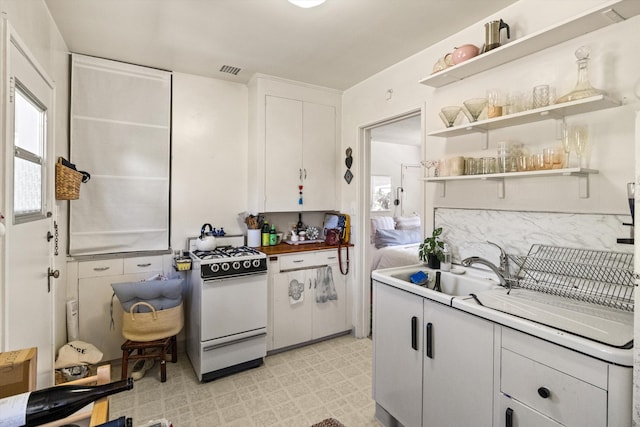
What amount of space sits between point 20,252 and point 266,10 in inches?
75.6

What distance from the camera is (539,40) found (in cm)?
177

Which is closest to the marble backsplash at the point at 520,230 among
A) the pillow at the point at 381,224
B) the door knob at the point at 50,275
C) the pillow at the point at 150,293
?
the pillow at the point at 150,293

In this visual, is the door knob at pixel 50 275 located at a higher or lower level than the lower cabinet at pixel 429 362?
higher

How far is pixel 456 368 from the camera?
1.63 metres

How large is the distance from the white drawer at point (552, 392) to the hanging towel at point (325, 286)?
6.69 ft

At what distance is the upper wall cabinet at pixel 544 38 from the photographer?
149cm

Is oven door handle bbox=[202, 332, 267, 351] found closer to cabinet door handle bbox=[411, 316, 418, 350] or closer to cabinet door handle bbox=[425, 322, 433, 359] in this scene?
cabinet door handle bbox=[411, 316, 418, 350]

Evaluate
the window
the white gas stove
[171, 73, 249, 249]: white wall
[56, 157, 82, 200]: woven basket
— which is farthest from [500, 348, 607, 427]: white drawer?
[56, 157, 82, 200]: woven basket

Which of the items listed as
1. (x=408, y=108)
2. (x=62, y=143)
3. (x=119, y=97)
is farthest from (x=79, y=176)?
(x=408, y=108)

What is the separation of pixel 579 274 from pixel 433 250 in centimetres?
87

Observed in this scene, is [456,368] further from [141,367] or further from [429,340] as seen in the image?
[141,367]

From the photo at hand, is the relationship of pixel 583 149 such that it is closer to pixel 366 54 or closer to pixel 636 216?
pixel 636 216

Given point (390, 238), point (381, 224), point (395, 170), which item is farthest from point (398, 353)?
point (395, 170)

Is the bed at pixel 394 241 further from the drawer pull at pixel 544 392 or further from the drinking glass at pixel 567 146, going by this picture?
the drawer pull at pixel 544 392
